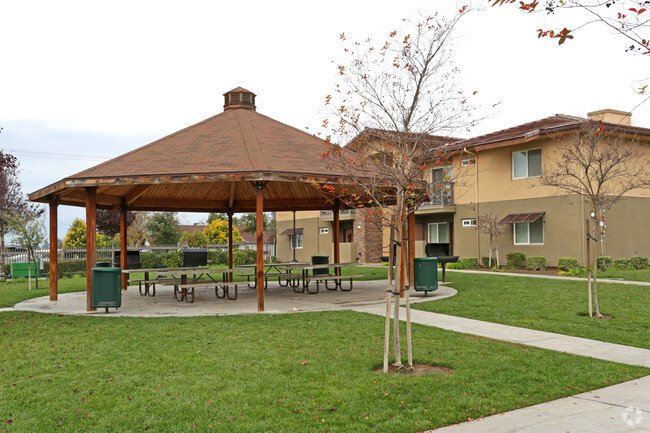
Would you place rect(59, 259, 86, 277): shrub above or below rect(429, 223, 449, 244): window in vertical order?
below

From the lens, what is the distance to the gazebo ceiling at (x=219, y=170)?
11445 millimetres

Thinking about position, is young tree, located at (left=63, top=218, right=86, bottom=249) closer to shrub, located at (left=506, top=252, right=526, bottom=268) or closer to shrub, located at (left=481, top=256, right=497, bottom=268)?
shrub, located at (left=481, top=256, right=497, bottom=268)

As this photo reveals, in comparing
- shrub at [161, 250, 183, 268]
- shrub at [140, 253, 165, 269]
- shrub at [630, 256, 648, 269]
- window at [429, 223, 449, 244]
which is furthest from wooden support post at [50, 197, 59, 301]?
shrub at [630, 256, 648, 269]

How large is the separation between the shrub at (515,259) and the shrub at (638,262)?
168 inches

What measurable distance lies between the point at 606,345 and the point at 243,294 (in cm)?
1016

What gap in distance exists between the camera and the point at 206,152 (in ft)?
43.0

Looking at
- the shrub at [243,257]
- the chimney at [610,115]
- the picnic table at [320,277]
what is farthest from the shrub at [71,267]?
the chimney at [610,115]

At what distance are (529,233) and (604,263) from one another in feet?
12.3

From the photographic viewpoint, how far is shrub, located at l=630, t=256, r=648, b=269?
22180 mm

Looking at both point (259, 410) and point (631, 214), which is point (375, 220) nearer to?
point (259, 410)

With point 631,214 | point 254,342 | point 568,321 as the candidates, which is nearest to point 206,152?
point 254,342

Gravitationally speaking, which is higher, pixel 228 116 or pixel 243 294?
pixel 228 116

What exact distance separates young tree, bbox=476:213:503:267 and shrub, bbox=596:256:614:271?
14.6ft

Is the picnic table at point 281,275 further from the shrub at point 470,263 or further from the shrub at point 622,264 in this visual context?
the shrub at point 622,264
